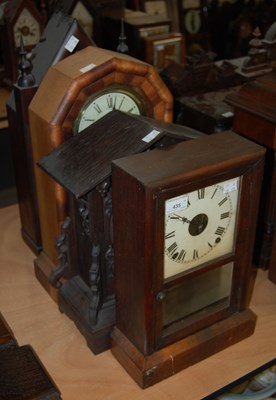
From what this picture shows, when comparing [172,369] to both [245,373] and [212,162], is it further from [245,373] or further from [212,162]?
[212,162]

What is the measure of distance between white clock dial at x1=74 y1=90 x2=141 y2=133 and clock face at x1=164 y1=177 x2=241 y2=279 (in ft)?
1.19

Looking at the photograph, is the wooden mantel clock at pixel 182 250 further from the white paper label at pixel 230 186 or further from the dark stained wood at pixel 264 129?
the dark stained wood at pixel 264 129

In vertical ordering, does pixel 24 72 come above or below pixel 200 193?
above

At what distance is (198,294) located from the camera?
1182mm

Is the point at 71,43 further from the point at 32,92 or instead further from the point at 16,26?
the point at 16,26

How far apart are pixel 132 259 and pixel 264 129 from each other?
1.85 feet

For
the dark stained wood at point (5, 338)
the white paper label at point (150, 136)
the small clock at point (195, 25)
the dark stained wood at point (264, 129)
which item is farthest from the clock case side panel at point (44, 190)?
the small clock at point (195, 25)

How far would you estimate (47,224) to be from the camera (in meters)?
1.43

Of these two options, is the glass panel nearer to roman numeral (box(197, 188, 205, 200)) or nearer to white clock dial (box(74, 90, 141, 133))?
roman numeral (box(197, 188, 205, 200))

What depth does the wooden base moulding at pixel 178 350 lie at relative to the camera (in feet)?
3.79

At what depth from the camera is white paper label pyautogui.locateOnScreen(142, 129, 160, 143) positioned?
1093mm

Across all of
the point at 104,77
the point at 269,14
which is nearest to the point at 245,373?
the point at 104,77

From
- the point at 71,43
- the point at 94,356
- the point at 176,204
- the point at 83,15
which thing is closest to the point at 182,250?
the point at 176,204

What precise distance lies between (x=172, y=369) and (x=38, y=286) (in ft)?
1.56
